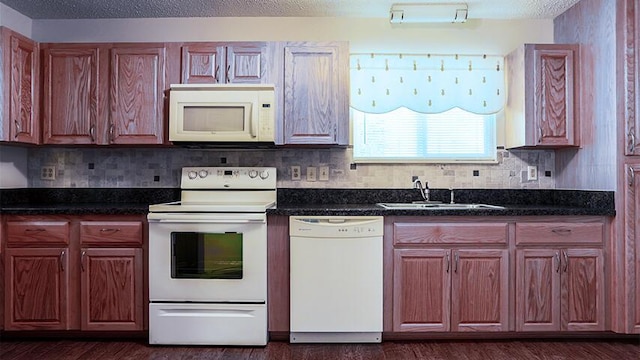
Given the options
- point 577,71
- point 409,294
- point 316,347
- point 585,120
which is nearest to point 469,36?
point 577,71

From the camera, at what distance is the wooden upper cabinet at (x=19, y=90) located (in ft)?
8.85

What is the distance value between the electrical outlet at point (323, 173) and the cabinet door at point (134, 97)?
1.14 m

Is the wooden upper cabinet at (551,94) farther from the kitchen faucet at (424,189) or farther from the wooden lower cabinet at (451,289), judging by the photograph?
the wooden lower cabinet at (451,289)

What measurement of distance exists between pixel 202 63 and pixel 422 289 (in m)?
2.00

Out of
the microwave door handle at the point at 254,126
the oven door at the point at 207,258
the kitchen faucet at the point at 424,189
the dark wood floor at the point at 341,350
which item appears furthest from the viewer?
the kitchen faucet at the point at 424,189

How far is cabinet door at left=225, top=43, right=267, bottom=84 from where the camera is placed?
2939mm

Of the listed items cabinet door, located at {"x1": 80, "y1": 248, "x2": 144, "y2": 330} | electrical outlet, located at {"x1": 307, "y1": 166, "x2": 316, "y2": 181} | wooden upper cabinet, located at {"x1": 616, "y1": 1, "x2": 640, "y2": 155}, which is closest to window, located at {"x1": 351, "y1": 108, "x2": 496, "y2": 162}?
electrical outlet, located at {"x1": 307, "y1": 166, "x2": 316, "y2": 181}

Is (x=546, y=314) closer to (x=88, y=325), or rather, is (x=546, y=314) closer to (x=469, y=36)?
(x=469, y=36)

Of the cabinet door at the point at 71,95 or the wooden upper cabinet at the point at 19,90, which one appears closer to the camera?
the wooden upper cabinet at the point at 19,90

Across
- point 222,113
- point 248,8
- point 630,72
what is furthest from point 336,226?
point 630,72

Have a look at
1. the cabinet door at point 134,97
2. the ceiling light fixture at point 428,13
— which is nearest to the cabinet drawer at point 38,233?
the cabinet door at point 134,97

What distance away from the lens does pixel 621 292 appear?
104 inches

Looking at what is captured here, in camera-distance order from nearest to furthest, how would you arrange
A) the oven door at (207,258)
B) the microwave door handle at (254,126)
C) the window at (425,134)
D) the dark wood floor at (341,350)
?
the dark wood floor at (341,350)
the oven door at (207,258)
the microwave door handle at (254,126)
the window at (425,134)

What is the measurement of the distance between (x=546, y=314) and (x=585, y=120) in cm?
126
